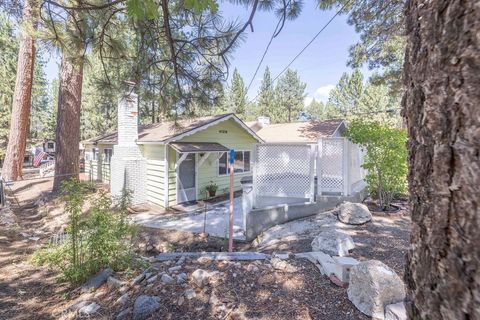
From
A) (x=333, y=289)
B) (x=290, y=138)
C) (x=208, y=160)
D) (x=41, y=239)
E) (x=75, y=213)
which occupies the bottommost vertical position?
(x=41, y=239)

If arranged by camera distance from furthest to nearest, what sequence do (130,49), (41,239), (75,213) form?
1. (41,239)
2. (130,49)
3. (75,213)

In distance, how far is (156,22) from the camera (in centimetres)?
344

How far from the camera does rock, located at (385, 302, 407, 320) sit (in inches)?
80.7

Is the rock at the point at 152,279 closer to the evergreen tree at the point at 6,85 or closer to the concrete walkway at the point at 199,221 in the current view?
the concrete walkway at the point at 199,221

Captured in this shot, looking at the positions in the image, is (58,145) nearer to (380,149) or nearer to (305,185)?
(305,185)

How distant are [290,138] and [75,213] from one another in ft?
37.6

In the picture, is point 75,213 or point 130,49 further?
point 130,49

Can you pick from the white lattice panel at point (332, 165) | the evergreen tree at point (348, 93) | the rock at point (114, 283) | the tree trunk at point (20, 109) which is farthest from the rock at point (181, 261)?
the evergreen tree at point (348, 93)

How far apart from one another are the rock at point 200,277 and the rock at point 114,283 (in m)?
0.92

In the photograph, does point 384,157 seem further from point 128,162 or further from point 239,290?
point 128,162

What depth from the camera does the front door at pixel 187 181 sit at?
9258 millimetres

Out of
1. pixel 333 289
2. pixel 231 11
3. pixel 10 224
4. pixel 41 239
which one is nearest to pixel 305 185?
pixel 333 289

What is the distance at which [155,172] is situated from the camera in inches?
361

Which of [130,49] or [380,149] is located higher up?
[130,49]
